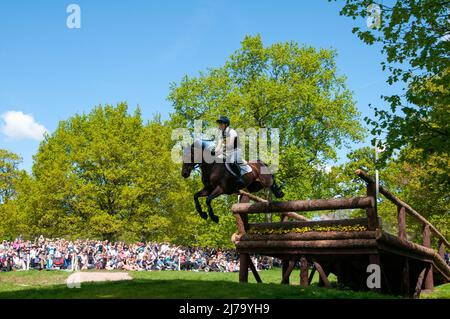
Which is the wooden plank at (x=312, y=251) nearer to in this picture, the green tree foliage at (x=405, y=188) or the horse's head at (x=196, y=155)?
the horse's head at (x=196, y=155)

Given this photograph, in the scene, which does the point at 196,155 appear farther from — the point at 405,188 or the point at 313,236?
the point at 405,188

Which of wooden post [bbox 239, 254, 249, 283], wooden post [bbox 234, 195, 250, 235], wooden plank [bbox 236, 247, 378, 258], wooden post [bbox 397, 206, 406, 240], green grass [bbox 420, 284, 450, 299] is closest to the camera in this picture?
wooden plank [bbox 236, 247, 378, 258]

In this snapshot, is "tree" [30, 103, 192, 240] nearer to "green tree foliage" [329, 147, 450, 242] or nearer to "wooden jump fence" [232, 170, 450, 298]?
"green tree foliage" [329, 147, 450, 242]

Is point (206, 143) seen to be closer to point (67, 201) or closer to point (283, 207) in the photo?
point (283, 207)

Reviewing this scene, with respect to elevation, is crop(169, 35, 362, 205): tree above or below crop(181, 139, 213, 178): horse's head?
above

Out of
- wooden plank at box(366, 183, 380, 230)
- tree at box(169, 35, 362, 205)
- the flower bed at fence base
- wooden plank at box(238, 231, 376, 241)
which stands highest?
tree at box(169, 35, 362, 205)

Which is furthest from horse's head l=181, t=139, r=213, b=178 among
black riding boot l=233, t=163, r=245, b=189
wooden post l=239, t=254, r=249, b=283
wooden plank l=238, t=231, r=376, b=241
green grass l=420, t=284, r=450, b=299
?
green grass l=420, t=284, r=450, b=299

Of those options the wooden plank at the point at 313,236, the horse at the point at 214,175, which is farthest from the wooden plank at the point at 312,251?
the horse at the point at 214,175

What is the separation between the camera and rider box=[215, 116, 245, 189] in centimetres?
1291

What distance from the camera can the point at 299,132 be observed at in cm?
3969

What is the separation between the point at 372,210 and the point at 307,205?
65.4 inches

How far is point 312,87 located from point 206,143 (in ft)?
92.1

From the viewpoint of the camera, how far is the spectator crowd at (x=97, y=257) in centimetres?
2892

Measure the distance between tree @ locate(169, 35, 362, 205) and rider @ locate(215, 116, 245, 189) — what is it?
24.2 meters
